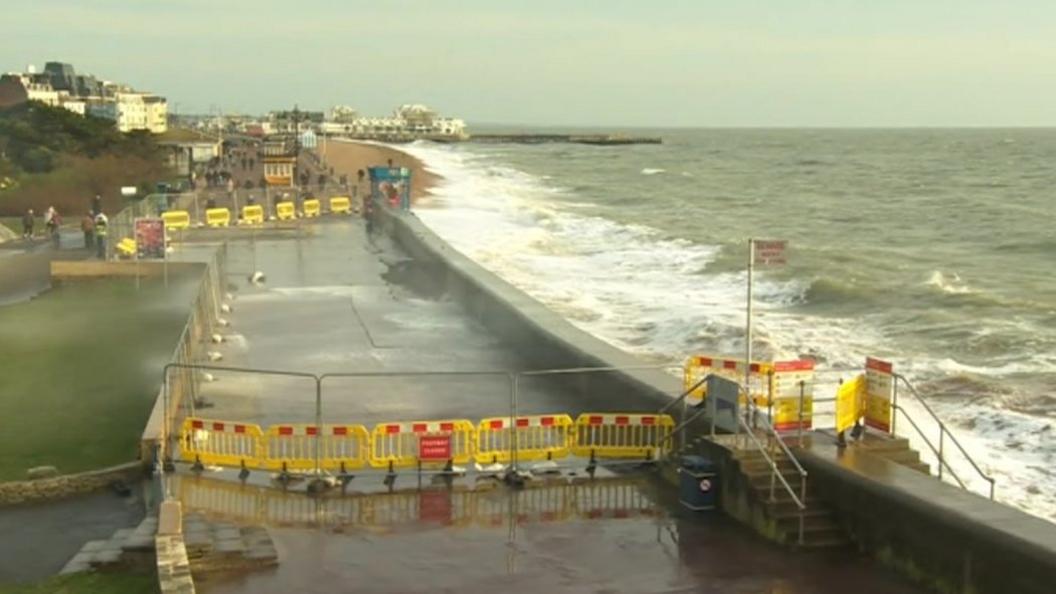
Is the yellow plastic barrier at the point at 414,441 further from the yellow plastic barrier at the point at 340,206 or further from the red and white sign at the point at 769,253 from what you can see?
the yellow plastic barrier at the point at 340,206

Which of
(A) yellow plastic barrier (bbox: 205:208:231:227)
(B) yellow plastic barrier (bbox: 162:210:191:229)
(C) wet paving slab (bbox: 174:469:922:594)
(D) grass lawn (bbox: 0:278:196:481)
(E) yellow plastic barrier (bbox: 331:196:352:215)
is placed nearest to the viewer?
(C) wet paving slab (bbox: 174:469:922:594)

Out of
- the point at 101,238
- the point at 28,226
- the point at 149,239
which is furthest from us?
the point at 28,226

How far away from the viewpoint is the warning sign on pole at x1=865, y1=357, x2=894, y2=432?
1364 cm

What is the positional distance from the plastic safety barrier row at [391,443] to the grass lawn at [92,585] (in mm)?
3285

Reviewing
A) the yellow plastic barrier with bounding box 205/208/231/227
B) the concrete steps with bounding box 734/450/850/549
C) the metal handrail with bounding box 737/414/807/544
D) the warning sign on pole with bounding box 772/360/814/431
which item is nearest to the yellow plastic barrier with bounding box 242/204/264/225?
the yellow plastic barrier with bounding box 205/208/231/227

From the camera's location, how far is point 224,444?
14.9m

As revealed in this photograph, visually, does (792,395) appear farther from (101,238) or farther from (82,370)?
(101,238)

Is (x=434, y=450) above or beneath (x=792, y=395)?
beneath

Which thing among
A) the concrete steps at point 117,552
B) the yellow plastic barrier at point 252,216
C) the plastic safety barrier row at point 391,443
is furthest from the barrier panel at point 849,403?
the yellow plastic barrier at point 252,216

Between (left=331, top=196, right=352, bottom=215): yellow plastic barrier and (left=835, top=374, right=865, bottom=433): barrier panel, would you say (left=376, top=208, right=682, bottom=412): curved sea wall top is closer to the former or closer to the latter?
(left=835, top=374, right=865, bottom=433): barrier panel

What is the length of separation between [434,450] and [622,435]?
2256mm

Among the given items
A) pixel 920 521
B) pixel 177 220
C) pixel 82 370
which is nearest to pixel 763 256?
pixel 920 521

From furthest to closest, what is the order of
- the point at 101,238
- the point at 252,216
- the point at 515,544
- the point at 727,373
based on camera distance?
the point at 252,216, the point at 101,238, the point at 727,373, the point at 515,544

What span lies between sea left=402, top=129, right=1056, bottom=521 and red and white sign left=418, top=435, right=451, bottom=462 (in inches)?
196
